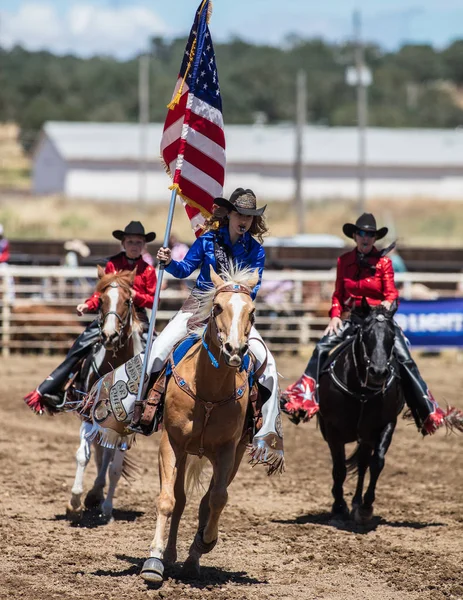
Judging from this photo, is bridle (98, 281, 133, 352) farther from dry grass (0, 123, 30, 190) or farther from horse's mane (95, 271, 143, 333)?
dry grass (0, 123, 30, 190)

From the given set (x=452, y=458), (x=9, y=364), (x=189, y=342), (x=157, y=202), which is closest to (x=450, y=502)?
(x=452, y=458)

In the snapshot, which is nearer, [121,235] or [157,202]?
[121,235]

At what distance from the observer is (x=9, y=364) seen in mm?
16984

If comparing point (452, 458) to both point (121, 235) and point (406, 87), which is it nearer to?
point (121, 235)

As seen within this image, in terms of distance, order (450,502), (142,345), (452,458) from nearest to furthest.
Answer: (142,345) → (450,502) → (452,458)

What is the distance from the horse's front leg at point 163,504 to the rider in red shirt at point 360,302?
2.33 m

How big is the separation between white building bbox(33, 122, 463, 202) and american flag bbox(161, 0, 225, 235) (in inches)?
1969

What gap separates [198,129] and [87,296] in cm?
1181

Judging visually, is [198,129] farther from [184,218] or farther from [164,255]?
[184,218]

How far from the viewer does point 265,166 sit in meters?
59.7

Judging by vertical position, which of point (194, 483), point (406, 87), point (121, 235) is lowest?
point (194, 483)

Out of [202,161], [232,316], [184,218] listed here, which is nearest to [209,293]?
[232,316]

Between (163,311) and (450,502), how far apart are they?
10.4 metres

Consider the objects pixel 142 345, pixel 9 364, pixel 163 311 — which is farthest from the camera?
pixel 163 311
